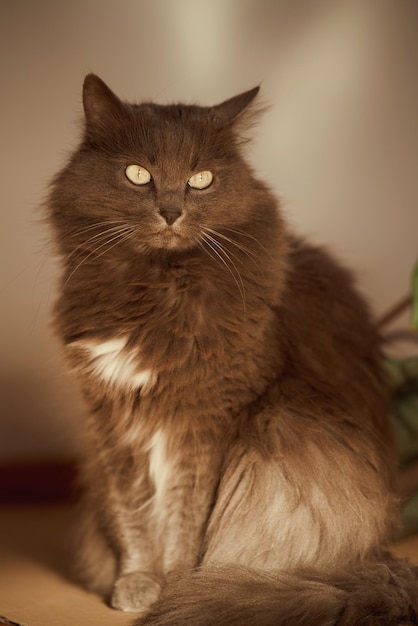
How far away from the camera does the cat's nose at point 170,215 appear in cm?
186

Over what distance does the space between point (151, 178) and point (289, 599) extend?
937mm

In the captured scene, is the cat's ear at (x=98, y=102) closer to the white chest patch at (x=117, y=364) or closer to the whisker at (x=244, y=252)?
the whisker at (x=244, y=252)

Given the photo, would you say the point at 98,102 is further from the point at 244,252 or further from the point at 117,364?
the point at 117,364

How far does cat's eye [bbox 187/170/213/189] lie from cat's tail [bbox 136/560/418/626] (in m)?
0.84

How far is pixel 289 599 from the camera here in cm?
168

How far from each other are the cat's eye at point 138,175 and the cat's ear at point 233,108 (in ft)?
0.76

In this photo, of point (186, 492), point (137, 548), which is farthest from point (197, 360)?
point (137, 548)

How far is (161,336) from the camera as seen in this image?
6.44ft

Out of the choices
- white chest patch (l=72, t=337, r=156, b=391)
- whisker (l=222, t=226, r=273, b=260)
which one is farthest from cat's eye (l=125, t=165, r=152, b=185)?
white chest patch (l=72, t=337, r=156, b=391)

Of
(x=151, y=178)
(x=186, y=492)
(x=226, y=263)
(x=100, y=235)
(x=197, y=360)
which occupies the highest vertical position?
(x=151, y=178)

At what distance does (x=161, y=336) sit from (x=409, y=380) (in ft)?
3.25

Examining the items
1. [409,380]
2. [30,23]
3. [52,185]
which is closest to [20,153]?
[30,23]

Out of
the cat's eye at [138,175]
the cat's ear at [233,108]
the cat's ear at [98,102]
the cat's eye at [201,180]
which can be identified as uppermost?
the cat's ear at [98,102]

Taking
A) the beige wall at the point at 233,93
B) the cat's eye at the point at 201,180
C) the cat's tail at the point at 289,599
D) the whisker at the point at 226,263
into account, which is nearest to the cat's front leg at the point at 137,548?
the cat's tail at the point at 289,599
